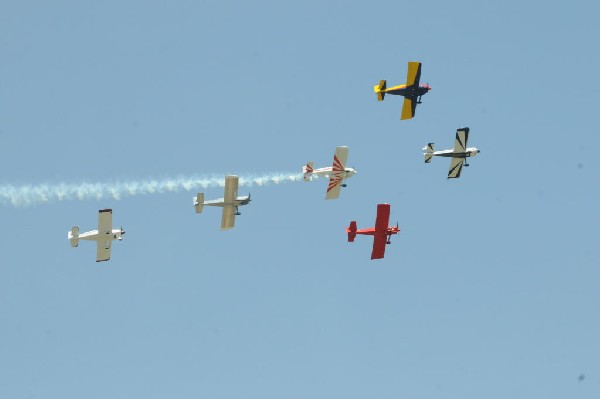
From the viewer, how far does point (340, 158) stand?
9519cm

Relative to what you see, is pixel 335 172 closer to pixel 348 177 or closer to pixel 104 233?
pixel 348 177

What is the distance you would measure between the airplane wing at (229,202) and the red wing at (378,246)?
12343 mm

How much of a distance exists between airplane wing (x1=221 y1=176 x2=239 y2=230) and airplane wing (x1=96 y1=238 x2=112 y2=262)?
999 cm

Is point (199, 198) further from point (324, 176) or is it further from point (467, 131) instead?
point (467, 131)

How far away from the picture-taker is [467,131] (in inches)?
3903

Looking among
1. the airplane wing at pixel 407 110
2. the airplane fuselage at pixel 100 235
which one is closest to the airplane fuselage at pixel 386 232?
the airplane wing at pixel 407 110

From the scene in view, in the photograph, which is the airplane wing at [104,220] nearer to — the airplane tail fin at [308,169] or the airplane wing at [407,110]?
the airplane tail fin at [308,169]

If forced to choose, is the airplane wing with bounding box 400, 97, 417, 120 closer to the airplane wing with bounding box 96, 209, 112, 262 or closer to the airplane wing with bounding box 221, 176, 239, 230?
the airplane wing with bounding box 221, 176, 239, 230

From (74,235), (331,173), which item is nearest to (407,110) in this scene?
(331,173)

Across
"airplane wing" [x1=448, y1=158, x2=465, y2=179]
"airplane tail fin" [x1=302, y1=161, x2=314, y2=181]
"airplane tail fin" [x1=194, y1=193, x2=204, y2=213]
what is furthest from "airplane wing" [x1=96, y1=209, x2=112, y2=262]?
"airplane wing" [x1=448, y1=158, x2=465, y2=179]

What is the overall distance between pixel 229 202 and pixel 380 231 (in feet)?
43.4

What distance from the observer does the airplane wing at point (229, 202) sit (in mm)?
93375

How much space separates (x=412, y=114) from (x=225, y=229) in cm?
1903

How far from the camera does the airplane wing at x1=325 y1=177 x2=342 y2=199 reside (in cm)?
9603
